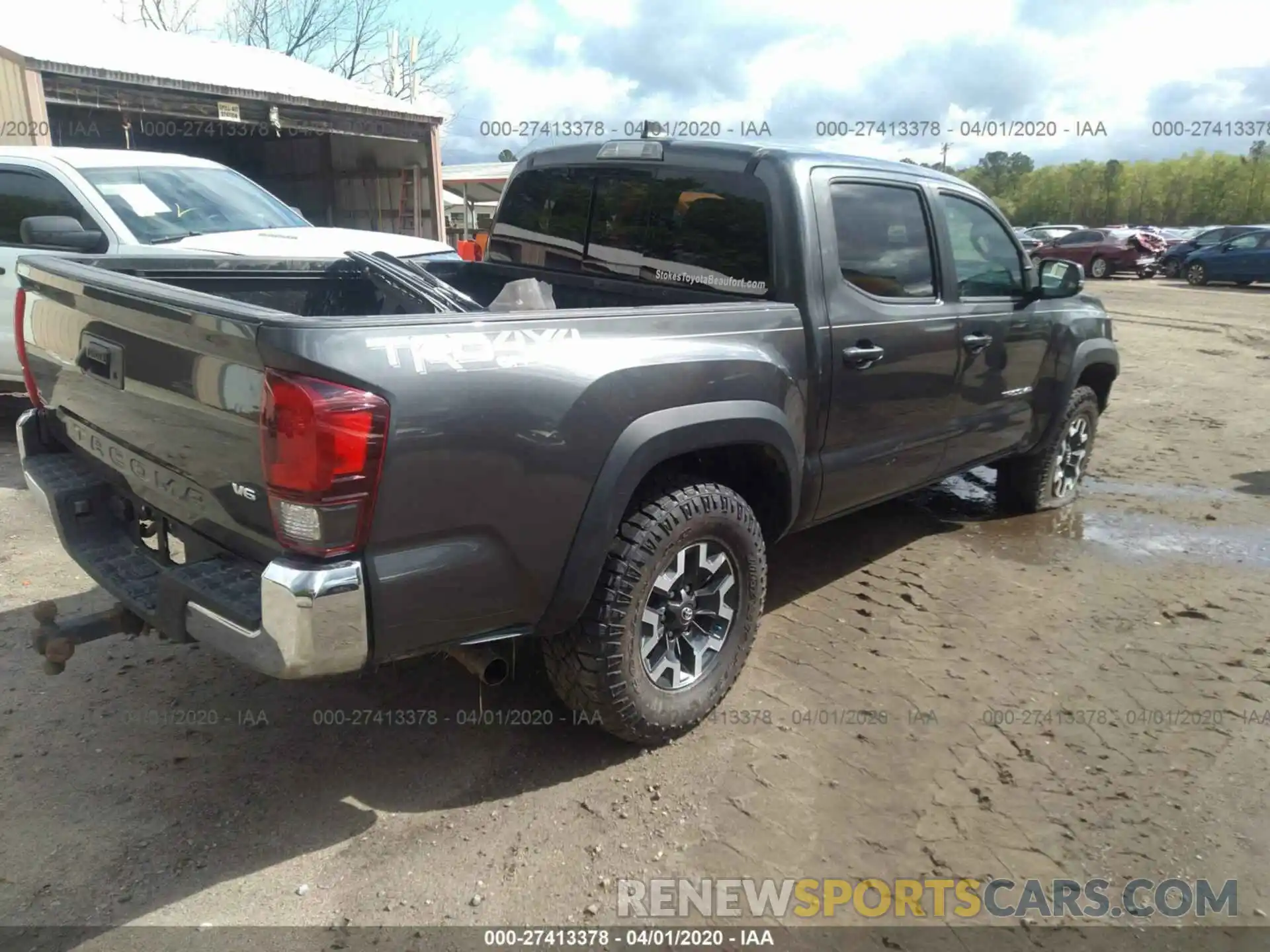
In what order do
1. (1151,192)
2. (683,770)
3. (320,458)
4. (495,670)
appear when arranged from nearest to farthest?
(320,458) → (495,670) → (683,770) → (1151,192)

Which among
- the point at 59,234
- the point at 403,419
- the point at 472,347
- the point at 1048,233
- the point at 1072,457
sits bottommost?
the point at 1072,457

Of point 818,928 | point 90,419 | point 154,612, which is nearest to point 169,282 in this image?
point 90,419

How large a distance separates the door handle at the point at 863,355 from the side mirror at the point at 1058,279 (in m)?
1.67

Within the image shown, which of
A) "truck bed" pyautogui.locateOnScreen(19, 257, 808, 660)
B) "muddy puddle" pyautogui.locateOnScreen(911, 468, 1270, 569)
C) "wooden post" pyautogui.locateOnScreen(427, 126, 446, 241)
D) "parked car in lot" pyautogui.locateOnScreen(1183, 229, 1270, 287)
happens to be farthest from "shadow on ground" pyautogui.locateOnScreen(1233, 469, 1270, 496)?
"parked car in lot" pyautogui.locateOnScreen(1183, 229, 1270, 287)

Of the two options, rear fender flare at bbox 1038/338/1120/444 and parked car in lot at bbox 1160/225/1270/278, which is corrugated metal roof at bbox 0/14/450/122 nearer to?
rear fender flare at bbox 1038/338/1120/444

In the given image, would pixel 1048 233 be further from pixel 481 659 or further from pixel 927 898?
pixel 481 659

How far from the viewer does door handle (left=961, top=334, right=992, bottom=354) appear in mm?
4316

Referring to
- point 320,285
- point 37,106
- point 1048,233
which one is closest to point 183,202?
point 320,285

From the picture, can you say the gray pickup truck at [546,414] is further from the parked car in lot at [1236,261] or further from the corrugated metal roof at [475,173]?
the parked car in lot at [1236,261]

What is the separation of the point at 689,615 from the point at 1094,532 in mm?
3371

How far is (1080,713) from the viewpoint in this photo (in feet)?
11.5

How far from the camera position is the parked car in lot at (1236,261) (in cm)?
2295

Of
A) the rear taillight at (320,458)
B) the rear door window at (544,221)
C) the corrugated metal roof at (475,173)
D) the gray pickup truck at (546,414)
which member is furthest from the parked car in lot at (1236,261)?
the rear taillight at (320,458)

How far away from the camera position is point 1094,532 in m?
5.48
